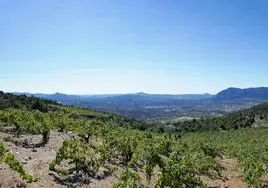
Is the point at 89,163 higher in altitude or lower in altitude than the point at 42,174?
higher

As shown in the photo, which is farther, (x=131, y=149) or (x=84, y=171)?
(x=131, y=149)

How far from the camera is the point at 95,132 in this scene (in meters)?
42.0

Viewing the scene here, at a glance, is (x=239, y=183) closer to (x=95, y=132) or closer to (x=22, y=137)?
(x=95, y=132)

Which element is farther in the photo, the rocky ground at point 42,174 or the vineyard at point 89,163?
the vineyard at point 89,163

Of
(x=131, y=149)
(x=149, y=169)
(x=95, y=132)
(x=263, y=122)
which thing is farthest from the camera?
(x=263, y=122)

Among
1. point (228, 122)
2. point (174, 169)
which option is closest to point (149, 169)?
point (174, 169)

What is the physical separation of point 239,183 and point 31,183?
22137 millimetres

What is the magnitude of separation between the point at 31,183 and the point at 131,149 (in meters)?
13.7

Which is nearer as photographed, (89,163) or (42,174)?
(42,174)

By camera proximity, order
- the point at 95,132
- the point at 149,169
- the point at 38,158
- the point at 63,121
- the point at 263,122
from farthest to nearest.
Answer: the point at 263,122, the point at 63,121, the point at 95,132, the point at 38,158, the point at 149,169

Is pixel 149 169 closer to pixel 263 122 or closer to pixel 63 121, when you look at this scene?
pixel 63 121

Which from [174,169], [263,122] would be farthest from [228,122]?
[174,169]

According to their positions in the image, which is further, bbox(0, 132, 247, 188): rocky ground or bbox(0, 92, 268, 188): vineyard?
bbox(0, 92, 268, 188): vineyard

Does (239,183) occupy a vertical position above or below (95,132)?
below
